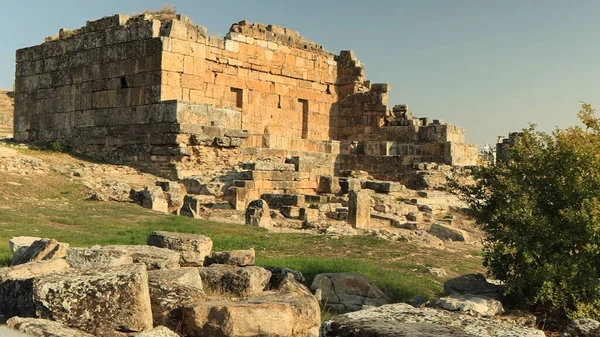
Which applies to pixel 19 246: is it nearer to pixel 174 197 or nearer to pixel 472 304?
pixel 472 304

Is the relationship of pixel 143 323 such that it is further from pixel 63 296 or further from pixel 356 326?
pixel 356 326

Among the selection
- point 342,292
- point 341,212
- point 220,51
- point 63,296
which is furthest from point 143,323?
point 220,51

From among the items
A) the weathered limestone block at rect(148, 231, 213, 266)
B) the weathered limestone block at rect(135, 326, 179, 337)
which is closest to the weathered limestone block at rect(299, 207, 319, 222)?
the weathered limestone block at rect(148, 231, 213, 266)

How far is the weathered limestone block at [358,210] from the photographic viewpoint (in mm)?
17172

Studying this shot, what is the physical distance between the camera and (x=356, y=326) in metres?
4.93

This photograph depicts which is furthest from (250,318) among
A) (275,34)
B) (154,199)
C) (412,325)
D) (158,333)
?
(275,34)

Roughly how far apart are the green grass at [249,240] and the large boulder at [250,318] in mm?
3145

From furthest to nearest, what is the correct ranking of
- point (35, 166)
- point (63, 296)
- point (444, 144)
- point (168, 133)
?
point (444, 144), point (168, 133), point (35, 166), point (63, 296)

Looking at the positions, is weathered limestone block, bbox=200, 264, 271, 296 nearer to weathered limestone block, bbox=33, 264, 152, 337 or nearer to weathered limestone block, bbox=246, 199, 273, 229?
weathered limestone block, bbox=33, 264, 152, 337

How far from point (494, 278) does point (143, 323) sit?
17.7ft

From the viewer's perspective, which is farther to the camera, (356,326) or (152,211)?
(152,211)

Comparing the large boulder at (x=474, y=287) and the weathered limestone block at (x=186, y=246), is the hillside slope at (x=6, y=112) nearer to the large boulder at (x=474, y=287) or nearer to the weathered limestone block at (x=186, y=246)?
Answer: the weathered limestone block at (x=186, y=246)

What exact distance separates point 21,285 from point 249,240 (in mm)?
6508

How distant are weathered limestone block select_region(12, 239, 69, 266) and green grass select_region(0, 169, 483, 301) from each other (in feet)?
2.62
